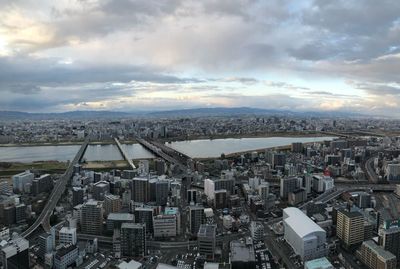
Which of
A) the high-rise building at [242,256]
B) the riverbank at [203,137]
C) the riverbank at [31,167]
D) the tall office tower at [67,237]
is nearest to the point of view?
the high-rise building at [242,256]

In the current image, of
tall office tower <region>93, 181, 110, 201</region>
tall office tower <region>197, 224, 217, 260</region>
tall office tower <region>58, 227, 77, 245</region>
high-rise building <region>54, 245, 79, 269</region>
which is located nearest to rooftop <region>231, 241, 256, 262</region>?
tall office tower <region>197, 224, 217, 260</region>

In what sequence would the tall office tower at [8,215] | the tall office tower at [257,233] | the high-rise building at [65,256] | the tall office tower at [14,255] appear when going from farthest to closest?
the tall office tower at [8,215]
the tall office tower at [257,233]
the high-rise building at [65,256]
the tall office tower at [14,255]

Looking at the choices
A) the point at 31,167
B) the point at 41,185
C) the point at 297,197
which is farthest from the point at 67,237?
the point at 31,167

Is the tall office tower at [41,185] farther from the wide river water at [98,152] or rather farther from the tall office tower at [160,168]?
the wide river water at [98,152]

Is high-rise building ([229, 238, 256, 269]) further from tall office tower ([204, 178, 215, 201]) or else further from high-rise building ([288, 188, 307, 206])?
high-rise building ([288, 188, 307, 206])

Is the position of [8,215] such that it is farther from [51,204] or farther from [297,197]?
[297,197]

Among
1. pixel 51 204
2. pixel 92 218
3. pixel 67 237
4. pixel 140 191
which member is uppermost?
pixel 140 191

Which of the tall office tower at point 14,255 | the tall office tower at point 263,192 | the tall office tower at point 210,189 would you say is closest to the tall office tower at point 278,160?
the tall office tower at point 263,192
